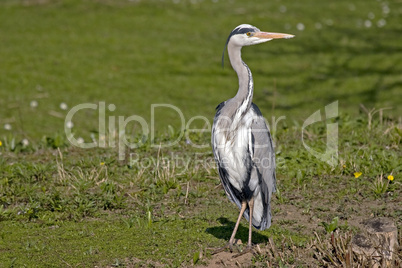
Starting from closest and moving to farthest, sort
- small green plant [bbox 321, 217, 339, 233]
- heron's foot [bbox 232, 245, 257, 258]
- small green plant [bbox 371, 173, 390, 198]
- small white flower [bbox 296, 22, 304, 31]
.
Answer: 1. heron's foot [bbox 232, 245, 257, 258]
2. small green plant [bbox 321, 217, 339, 233]
3. small green plant [bbox 371, 173, 390, 198]
4. small white flower [bbox 296, 22, 304, 31]

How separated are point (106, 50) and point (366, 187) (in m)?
8.56

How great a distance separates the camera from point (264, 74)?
12.8 m

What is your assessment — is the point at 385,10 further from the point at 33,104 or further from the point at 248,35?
the point at 248,35

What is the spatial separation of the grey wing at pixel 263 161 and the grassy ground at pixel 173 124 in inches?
13.5

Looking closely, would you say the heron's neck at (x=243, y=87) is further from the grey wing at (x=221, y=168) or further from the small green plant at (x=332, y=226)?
the small green plant at (x=332, y=226)

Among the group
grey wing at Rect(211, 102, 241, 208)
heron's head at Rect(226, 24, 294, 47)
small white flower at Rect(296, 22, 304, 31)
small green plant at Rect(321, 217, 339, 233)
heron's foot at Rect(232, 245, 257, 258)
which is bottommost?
heron's foot at Rect(232, 245, 257, 258)

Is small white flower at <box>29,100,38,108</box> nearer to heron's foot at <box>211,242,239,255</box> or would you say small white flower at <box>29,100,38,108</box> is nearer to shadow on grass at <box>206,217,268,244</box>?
shadow on grass at <box>206,217,268,244</box>

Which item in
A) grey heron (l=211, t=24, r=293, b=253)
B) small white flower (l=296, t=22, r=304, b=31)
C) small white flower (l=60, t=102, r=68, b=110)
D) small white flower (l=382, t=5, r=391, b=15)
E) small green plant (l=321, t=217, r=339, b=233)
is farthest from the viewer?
small white flower (l=382, t=5, r=391, b=15)

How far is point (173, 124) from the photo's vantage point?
10.7 m

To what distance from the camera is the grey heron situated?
218 inches

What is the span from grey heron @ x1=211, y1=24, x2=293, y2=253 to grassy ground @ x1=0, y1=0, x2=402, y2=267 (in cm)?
51

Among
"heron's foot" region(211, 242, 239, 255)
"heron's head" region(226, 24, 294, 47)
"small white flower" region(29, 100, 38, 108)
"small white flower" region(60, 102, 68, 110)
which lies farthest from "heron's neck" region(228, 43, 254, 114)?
"small white flower" region(29, 100, 38, 108)

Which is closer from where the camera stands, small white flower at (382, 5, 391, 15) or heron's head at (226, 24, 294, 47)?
heron's head at (226, 24, 294, 47)

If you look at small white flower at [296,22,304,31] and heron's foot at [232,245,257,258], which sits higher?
small white flower at [296,22,304,31]
